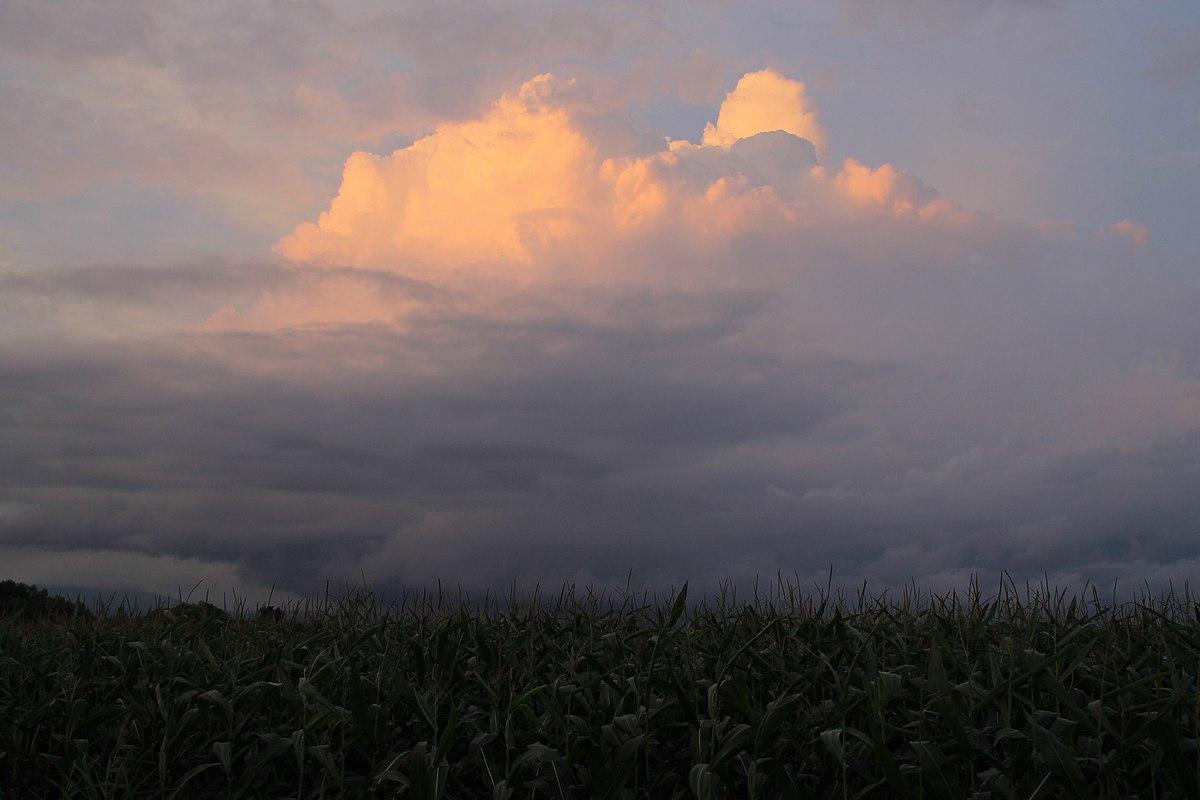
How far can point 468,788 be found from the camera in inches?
256

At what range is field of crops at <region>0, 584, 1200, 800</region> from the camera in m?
5.89

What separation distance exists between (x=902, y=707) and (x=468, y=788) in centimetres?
312

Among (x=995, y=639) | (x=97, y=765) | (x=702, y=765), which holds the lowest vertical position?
(x=97, y=765)

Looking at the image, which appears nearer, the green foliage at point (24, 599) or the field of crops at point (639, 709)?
the field of crops at point (639, 709)

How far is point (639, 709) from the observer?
6492 millimetres

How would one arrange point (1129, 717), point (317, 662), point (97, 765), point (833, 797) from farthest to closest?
point (317, 662), point (97, 765), point (1129, 717), point (833, 797)

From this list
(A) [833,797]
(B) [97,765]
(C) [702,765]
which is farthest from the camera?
(B) [97,765]

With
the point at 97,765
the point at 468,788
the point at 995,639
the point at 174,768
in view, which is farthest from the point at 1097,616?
the point at 97,765

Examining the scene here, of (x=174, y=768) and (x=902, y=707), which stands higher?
(x=902, y=707)

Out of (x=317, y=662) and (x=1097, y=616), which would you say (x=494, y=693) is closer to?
(x=317, y=662)

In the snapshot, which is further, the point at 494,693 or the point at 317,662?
the point at 317,662

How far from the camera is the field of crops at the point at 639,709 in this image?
5.89m

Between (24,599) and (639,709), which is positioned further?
(24,599)

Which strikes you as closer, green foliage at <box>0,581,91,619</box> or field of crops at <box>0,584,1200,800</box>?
field of crops at <box>0,584,1200,800</box>
